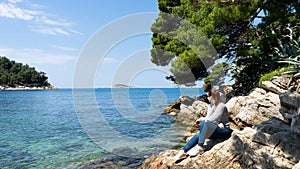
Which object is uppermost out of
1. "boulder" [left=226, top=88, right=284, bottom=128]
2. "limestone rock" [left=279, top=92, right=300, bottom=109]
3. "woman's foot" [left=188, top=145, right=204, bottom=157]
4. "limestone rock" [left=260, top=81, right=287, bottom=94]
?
"limestone rock" [left=260, top=81, right=287, bottom=94]

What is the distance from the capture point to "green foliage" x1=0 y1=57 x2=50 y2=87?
384 ft

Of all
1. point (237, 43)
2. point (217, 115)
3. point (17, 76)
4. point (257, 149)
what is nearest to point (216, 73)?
point (237, 43)

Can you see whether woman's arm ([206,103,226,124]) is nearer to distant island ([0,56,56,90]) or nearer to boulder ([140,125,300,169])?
boulder ([140,125,300,169])

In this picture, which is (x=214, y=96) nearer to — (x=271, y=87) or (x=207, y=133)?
(x=207, y=133)

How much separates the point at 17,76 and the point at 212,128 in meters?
129

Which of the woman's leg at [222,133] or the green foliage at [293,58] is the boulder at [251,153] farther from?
the green foliage at [293,58]

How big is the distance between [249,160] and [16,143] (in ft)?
41.1

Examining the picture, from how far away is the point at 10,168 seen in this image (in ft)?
30.6

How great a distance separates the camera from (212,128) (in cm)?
646

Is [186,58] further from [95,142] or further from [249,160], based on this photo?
[249,160]

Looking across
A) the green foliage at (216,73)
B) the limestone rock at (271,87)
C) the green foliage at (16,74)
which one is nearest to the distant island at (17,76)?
the green foliage at (16,74)

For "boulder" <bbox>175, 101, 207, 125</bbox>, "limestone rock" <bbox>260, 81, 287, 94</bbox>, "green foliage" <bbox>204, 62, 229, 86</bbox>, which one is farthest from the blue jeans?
"green foliage" <bbox>204, 62, 229, 86</bbox>

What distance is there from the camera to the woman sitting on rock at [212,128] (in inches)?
252

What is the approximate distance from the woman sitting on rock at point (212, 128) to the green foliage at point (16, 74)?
12593 centimetres
